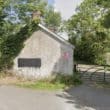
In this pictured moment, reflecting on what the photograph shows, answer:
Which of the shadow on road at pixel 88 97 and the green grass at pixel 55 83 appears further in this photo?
the green grass at pixel 55 83

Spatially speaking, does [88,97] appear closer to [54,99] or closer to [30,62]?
[54,99]

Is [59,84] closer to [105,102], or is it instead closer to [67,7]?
[105,102]

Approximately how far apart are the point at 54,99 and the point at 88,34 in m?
29.5

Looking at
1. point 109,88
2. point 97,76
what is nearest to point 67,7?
point 97,76

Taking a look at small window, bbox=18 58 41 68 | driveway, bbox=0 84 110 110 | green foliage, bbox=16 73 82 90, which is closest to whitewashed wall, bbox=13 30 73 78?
small window, bbox=18 58 41 68

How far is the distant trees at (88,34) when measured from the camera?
4741 centimetres

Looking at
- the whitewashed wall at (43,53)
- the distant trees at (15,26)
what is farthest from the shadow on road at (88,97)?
the distant trees at (15,26)

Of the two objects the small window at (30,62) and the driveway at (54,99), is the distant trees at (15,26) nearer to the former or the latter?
the small window at (30,62)

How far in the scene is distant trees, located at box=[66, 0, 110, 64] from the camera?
156ft

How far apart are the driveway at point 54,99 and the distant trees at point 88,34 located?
73.4 ft

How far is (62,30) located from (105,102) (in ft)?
130

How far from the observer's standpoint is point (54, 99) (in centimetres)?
2139

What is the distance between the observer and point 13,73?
29.0 m

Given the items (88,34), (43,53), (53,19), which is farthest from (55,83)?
(53,19)
